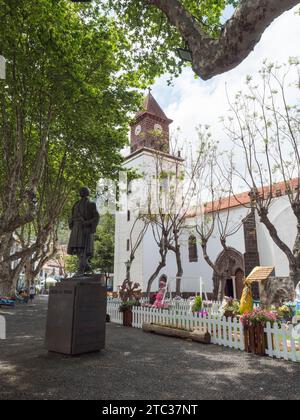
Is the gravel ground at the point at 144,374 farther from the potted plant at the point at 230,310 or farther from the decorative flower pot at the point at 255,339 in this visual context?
the potted plant at the point at 230,310

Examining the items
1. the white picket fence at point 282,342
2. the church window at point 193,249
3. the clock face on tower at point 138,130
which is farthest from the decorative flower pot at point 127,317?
the clock face on tower at point 138,130

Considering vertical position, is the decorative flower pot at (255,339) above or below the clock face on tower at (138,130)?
below

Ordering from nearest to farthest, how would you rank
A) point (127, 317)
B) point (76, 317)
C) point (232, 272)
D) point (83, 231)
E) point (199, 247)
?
point (76, 317)
point (83, 231)
point (127, 317)
point (232, 272)
point (199, 247)

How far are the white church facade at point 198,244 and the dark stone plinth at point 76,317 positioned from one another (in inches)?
479

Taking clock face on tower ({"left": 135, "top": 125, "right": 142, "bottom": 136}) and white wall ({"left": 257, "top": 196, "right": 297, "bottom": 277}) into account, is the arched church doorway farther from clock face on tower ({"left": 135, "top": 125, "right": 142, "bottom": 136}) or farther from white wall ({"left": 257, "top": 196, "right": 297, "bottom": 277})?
clock face on tower ({"left": 135, "top": 125, "right": 142, "bottom": 136})

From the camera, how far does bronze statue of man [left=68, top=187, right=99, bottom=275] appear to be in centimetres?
875

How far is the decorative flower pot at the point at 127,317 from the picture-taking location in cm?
1331

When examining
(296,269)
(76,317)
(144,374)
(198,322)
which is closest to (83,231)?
(76,317)

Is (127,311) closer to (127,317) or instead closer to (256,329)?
(127,317)

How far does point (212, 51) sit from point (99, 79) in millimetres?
8858

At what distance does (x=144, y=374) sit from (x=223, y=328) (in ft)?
13.2

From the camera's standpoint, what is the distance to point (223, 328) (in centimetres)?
917
